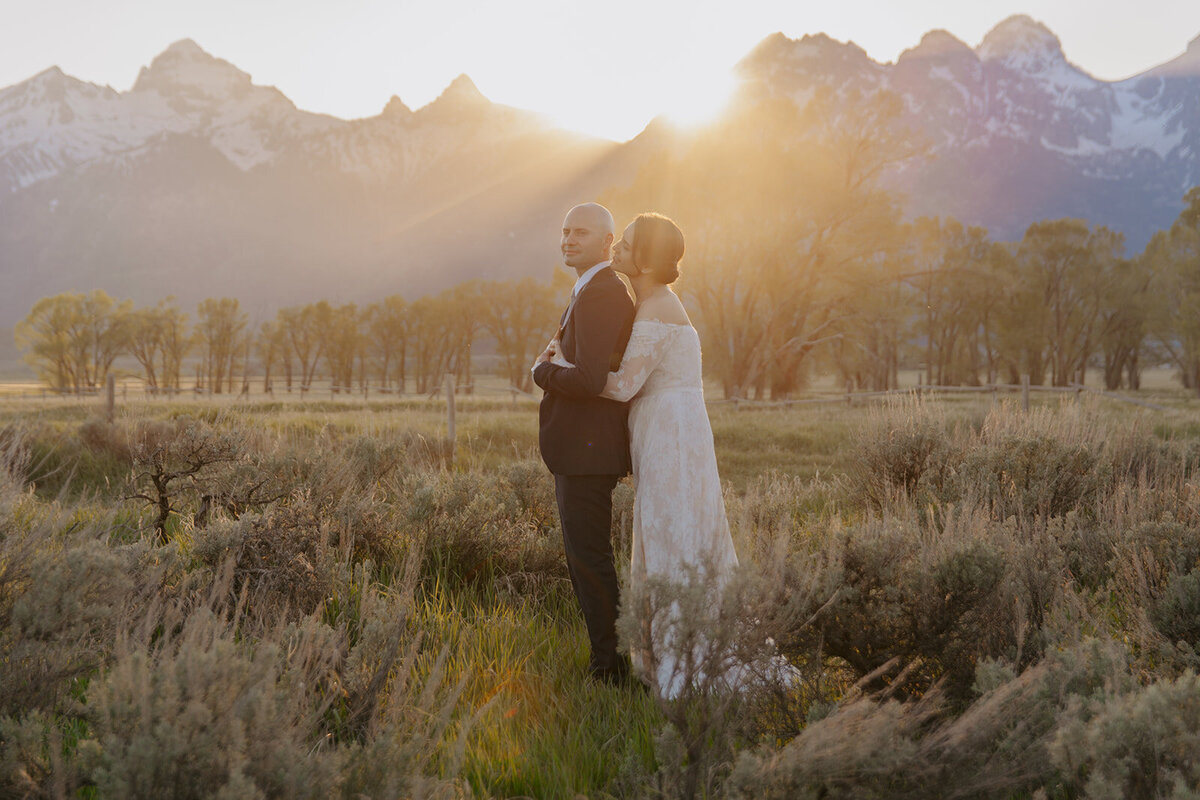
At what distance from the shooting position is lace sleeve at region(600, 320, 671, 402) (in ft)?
10.2

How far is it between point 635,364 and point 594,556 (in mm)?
888

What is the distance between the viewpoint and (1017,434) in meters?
6.04

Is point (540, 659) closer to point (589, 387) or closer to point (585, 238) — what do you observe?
point (589, 387)

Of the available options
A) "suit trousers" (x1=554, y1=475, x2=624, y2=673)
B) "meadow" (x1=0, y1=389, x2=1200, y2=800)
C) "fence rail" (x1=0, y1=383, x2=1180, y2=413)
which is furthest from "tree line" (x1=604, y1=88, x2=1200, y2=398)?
"suit trousers" (x1=554, y1=475, x2=624, y2=673)

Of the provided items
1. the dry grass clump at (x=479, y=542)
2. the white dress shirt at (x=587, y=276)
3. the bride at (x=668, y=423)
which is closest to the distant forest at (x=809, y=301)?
the dry grass clump at (x=479, y=542)

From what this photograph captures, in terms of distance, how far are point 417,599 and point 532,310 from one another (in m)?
53.1

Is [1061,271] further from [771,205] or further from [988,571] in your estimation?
[988,571]

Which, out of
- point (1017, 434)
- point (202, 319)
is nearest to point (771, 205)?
point (1017, 434)

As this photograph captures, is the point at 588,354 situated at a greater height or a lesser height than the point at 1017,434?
greater

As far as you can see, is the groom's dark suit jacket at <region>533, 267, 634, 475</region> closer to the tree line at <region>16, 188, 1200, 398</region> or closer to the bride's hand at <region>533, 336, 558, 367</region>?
the bride's hand at <region>533, 336, 558, 367</region>

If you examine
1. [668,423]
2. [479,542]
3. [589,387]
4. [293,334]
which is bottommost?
[479,542]

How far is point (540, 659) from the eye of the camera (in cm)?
339

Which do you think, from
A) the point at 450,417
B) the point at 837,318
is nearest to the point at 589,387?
the point at 450,417

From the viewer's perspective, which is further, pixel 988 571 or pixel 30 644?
pixel 988 571
